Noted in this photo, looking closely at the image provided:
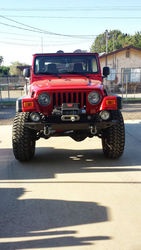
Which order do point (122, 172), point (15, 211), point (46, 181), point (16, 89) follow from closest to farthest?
point (15, 211) → point (46, 181) → point (122, 172) → point (16, 89)

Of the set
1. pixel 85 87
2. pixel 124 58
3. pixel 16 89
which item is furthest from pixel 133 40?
pixel 85 87

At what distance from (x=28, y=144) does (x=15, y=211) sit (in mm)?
2280

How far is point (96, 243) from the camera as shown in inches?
119

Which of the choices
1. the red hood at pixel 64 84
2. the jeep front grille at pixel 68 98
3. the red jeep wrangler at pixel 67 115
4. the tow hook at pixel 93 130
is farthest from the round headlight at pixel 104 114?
the red hood at pixel 64 84

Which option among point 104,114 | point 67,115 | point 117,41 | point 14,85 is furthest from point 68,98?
point 117,41

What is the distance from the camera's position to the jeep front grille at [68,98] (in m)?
5.75

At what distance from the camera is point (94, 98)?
582cm

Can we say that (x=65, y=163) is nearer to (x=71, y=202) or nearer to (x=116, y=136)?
(x=116, y=136)

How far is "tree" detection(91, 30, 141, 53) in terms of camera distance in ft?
231

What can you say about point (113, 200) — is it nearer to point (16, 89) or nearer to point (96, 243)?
point (96, 243)

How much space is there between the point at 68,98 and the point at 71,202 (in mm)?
2214

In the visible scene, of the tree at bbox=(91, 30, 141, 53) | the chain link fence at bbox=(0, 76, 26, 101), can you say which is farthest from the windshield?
the tree at bbox=(91, 30, 141, 53)

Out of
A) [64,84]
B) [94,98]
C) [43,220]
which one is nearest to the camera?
[43,220]

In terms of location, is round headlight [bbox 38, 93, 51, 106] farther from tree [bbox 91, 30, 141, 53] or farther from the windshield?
tree [bbox 91, 30, 141, 53]
